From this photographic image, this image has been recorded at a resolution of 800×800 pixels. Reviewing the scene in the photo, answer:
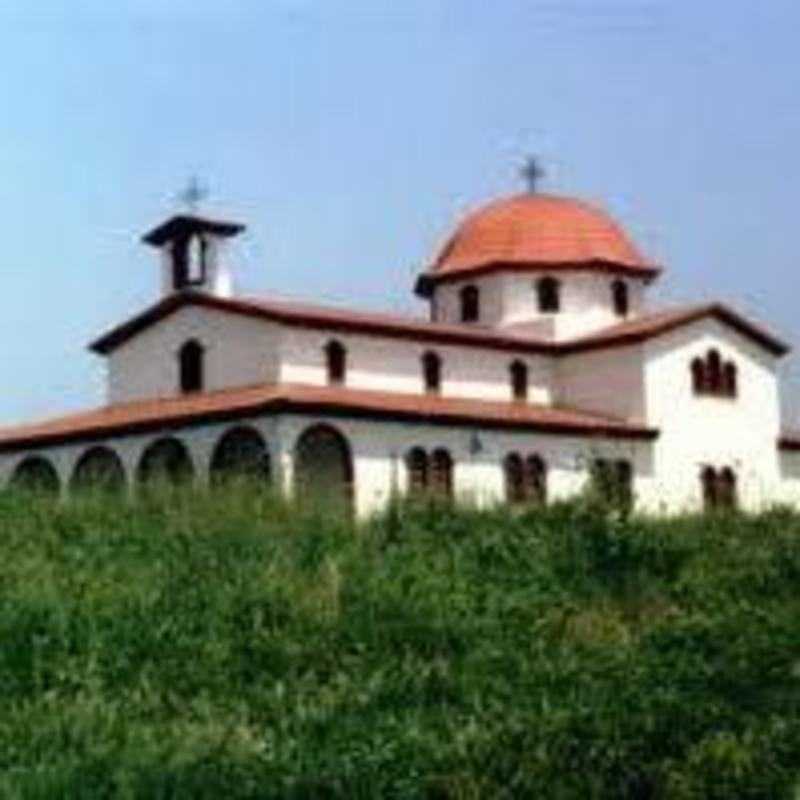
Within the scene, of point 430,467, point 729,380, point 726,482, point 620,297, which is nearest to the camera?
point 430,467

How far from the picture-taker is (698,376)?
1964 inches

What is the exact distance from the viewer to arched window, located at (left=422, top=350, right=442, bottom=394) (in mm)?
46906

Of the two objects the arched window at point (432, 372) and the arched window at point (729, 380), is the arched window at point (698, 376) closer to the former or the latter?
the arched window at point (729, 380)

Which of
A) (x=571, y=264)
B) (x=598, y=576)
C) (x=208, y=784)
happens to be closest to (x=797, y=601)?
(x=598, y=576)

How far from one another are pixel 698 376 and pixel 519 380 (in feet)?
12.9

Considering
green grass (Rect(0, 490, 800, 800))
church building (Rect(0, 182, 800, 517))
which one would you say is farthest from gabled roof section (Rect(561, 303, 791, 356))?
green grass (Rect(0, 490, 800, 800))

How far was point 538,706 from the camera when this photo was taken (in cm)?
1340

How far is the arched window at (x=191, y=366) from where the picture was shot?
46781mm

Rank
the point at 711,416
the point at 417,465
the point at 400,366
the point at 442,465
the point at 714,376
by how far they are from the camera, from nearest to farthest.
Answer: the point at 417,465
the point at 442,465
the point at 400,366
the point at 711,416
the point at 714,376

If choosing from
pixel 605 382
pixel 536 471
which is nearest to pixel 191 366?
pixel 536 471

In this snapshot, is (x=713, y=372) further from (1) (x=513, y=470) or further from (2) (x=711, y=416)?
(1) (x=513, y=470)

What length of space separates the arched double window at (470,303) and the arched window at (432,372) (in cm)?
498

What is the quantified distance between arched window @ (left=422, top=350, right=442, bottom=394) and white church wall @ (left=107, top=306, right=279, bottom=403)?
366 centimetres

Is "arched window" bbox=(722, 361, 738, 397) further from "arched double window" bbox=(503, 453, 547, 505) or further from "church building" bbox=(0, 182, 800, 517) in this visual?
"arched double window" bbox=(503, 453, 547, 505)
